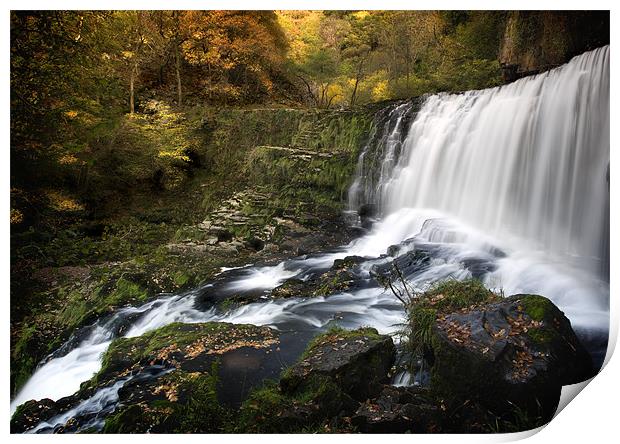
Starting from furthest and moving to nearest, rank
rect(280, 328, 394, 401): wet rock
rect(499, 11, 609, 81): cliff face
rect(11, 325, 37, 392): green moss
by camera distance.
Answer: rect(499, 11, 609, 81): cliff face → rect(11, 325, 37, 392): green moss → rect(280, 328, 394, 401): wet rock

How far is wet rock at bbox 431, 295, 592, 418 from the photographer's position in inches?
134

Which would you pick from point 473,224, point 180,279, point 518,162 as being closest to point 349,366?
point 180,279

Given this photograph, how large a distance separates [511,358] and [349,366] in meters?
1.35

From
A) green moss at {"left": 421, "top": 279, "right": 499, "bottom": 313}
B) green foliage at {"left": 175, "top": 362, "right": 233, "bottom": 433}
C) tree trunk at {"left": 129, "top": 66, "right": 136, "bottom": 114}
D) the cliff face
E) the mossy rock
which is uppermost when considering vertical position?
the cliff face

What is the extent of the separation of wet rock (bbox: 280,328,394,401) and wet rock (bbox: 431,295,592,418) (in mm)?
470

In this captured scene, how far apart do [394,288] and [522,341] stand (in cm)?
138

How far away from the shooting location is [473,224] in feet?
16.1

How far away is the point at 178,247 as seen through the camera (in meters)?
4.82

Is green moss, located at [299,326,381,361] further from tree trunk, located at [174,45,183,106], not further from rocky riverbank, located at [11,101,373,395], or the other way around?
tree trunk, located at [174,45,183,106]

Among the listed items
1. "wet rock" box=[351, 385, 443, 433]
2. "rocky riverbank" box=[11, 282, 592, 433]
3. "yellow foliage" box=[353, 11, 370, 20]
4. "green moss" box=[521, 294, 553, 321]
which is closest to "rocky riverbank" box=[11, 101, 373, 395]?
"rocky riverbank" box=[11, 282, 592, 433]

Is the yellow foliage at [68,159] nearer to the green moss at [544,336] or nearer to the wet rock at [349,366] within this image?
the wet rock at [349,366]

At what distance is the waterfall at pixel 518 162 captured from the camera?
4.14m
